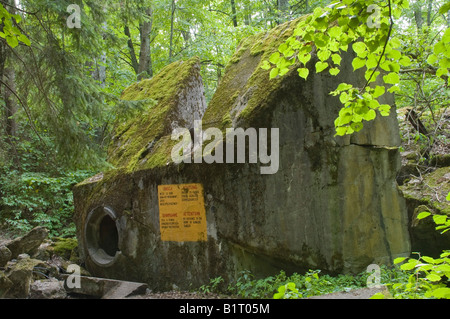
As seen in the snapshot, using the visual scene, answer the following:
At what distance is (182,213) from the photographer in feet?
19.1

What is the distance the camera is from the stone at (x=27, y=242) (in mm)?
6547

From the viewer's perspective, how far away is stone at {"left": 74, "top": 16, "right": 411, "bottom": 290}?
485 centimetres

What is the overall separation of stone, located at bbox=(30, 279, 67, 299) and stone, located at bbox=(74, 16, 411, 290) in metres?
1.39

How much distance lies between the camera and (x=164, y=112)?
25.1 feet

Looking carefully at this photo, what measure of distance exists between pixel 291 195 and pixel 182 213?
5.86 ft

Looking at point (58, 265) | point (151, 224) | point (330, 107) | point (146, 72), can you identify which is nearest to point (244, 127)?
point (330, 107)

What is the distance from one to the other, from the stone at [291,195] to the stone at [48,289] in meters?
1.39

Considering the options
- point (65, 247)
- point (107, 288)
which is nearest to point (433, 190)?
point (107, 288)

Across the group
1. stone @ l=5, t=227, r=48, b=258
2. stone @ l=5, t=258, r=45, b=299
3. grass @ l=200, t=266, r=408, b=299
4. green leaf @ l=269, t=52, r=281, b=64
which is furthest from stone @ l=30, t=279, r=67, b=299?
green leaf @ l=269, t=52, r=281, b=64

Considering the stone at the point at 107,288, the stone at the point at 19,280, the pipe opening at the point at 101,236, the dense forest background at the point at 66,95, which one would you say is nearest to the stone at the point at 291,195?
the stone at the point at 107,288

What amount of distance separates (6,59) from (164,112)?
2922 mm

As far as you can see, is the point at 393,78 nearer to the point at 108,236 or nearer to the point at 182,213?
the point at 182,213

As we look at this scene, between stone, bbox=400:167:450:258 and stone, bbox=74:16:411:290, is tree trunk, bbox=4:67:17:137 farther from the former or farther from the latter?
stone, bbox=400:167:450:258
